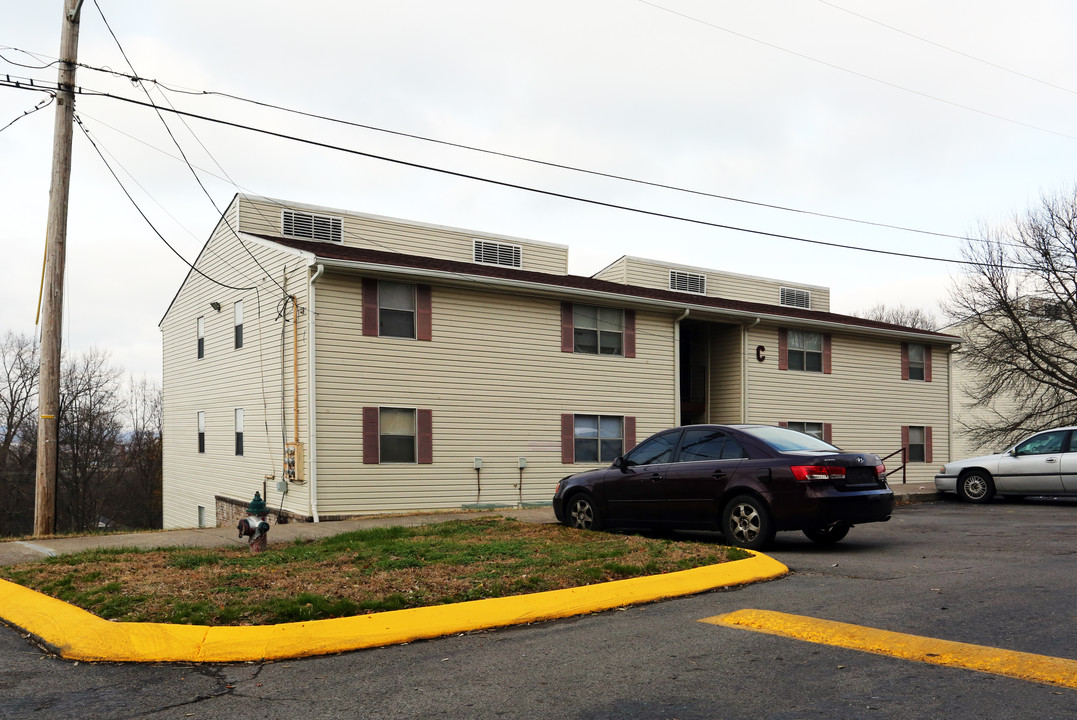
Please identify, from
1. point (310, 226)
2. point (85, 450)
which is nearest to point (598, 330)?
point (310, 226)

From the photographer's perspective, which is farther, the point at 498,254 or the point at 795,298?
the point at 795,298

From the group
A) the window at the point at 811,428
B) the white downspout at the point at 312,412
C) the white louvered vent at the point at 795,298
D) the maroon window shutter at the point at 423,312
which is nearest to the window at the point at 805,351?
the window at the point at 811,428

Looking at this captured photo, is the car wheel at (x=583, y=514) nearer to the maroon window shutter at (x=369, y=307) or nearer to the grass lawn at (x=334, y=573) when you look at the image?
Result: the grass lawn at (x=334, y=573)

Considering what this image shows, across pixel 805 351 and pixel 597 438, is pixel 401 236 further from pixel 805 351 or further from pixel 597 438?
pixel 805 351

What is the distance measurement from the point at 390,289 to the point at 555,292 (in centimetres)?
389

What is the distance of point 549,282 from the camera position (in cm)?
1973

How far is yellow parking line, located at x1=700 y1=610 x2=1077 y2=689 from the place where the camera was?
15.2 feet

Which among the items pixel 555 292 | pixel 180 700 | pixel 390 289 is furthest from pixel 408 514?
pixel 180 700

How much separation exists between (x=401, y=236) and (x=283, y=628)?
17818 mm

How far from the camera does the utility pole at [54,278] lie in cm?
1285

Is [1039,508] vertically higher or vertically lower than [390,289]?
lower

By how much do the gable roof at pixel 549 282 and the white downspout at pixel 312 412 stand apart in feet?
2.15

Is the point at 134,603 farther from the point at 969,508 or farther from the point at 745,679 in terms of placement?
the point at 969,508

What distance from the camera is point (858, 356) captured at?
84.0ft
